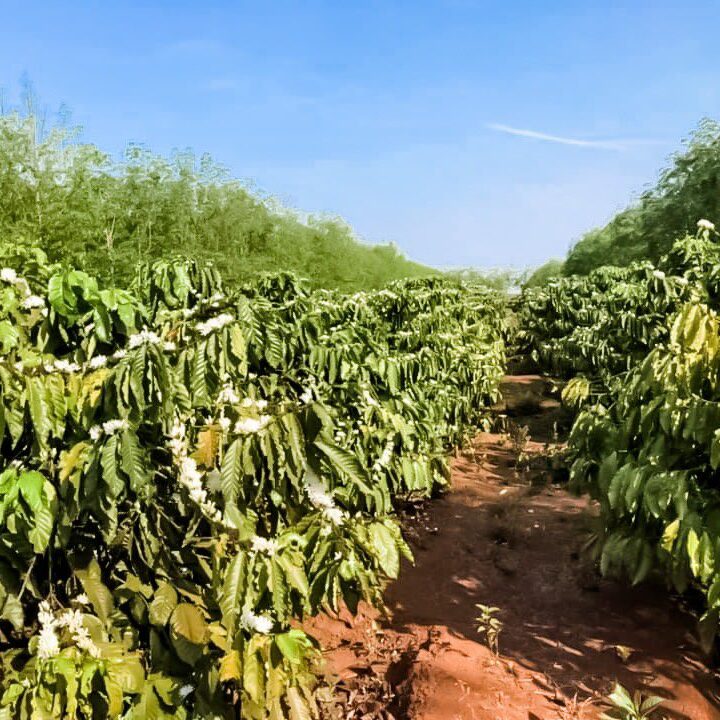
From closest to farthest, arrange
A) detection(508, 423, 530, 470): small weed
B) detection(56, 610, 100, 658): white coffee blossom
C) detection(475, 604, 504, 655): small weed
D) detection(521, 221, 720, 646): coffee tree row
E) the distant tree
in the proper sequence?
detection(56, 610, 100, 658): white coffee blossom → detection(521, 221, 720, 646): coffee tree row → detection(475, 604, 504, 655): small weed → detection(508, 423, 530, 470): small weed → the distant tree

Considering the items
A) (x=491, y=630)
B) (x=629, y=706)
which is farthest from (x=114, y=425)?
(x=491, y=630)

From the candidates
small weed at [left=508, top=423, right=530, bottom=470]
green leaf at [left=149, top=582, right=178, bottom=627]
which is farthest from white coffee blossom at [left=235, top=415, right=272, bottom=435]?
small weed at [left=508, top=423, right=530, bottom=470]

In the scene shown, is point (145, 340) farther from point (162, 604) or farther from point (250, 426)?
point (162, 604)

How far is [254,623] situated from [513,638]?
2415mm

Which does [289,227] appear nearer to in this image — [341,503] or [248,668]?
[341,503]

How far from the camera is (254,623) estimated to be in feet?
7.28

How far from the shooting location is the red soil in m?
3.30

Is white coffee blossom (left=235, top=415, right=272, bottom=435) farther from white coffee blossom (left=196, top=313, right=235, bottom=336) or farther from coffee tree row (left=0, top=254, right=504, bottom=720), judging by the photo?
white coffee blossom (left=196, top=313, right=235, bottom=336)

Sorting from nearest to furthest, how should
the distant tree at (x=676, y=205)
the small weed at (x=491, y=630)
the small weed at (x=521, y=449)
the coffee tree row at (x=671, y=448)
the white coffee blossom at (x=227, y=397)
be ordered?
1. the white coffee blossom at (x=227, y=397)
2. the coffee tree row at (x=671, y=448)
3. the small weed at (x=491, y=630)
4. the small weed at (x=521, y=449)
5. the distant tree at (x=676, y=205)

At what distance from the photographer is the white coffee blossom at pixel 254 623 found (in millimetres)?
2209

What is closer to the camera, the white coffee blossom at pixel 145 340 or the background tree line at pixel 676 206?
the white coffee blossom at pixel 145 340

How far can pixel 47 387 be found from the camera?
2.29m

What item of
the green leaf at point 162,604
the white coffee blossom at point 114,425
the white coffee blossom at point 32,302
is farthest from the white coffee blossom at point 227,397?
the white coffee blossom at point 32,302

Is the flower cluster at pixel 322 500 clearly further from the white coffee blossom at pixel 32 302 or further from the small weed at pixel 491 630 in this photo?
the small weed at pixel 491 630
